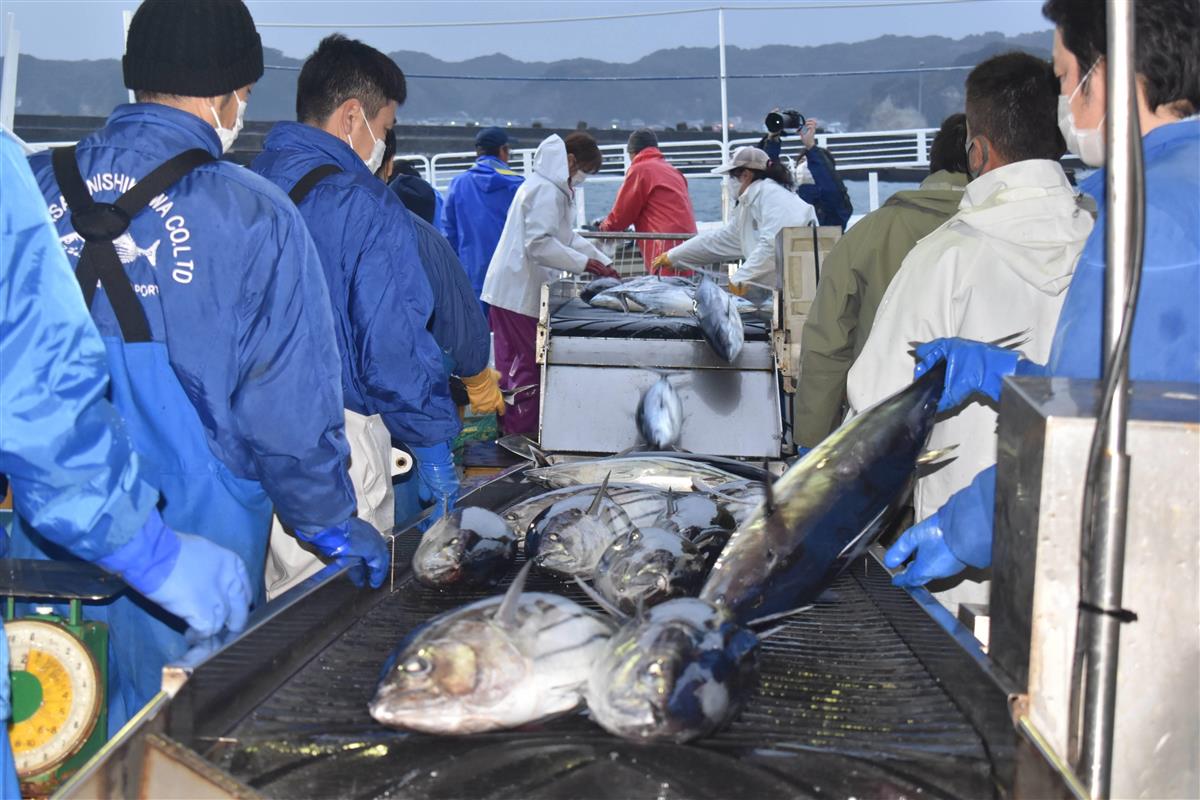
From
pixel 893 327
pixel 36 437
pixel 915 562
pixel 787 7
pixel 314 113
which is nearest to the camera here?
pixel 36 437

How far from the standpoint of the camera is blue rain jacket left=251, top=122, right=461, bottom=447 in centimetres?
365

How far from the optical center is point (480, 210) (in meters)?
9.30

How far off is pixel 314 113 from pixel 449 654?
2694 millimetres

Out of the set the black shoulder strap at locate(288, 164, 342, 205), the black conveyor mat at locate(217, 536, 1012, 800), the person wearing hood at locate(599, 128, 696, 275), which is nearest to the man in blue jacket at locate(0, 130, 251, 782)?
the black conveyor mat at locate(217, 536, 1012, 800)

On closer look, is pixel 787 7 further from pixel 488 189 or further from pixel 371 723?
pixel 371 723

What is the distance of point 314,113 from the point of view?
3924 mm

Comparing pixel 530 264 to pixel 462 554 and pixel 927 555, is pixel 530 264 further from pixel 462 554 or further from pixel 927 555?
pixel 927 555

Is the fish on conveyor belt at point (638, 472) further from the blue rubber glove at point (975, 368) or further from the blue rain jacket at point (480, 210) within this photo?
the blue rain jacket at point (480, 210)

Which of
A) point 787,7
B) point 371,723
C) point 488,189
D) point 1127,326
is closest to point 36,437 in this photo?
point 371,723

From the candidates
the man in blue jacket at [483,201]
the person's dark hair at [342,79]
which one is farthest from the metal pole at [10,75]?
the man in blue jacket at [483,201]

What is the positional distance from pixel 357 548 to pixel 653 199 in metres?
7.18

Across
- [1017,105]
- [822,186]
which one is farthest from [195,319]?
[822,186]

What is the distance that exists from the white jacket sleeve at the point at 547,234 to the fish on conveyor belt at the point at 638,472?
168 inches

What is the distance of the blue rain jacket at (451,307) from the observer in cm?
444
